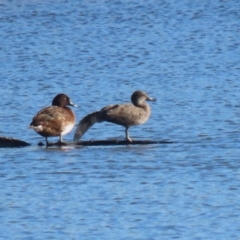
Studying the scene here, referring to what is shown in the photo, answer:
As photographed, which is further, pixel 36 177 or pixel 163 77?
pixel 163 77

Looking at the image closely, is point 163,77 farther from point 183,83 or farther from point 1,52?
point 1,52

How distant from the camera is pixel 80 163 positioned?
1452cm

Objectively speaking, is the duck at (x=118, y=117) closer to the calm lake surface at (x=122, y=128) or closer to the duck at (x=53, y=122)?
the duck at (x=53, y=122)

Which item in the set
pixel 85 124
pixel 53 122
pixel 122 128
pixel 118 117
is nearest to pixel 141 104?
pixel 118 117

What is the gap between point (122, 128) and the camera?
17.5 metres

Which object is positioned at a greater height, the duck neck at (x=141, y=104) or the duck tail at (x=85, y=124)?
the duck neck at (x=141, y=104)

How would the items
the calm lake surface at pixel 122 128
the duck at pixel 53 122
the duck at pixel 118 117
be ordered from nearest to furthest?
the calm lake surface at pixel 122 128
the duck at pixel 53 122
the duck at pixel 118 117

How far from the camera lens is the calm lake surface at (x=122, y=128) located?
11.6m

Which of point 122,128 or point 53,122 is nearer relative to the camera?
point 53,122

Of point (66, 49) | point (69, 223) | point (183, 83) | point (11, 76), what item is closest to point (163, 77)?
point (183, 83)

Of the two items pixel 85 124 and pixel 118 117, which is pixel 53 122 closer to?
pixel 85 124

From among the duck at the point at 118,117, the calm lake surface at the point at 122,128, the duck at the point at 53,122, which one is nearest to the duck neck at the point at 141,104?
the duck at the point at 118,117

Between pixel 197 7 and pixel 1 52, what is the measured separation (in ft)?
32.3

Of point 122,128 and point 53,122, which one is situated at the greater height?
point 53,122
